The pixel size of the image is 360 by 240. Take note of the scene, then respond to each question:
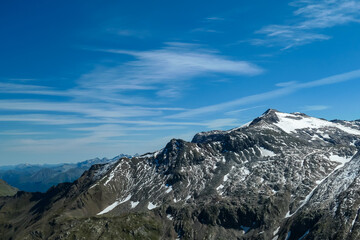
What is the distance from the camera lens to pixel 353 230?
7771 inches

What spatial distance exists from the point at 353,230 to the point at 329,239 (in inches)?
675

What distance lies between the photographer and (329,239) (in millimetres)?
199750
